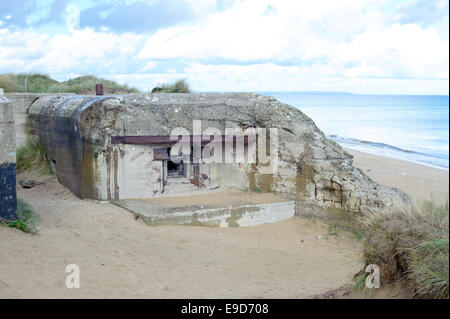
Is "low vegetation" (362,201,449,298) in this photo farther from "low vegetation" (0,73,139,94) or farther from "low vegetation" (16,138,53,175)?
"low vegetation" (0,73,139,94)

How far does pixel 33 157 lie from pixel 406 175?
11.6 metres

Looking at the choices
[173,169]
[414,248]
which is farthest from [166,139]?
[414,248]

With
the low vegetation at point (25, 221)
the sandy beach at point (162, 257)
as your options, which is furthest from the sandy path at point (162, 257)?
the low vegetation at point (25, 221)

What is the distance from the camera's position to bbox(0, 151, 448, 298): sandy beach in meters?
5.09

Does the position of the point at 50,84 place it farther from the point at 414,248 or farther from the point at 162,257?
the point at 414,248

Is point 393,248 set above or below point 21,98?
below

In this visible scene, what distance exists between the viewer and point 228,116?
8.89 metres

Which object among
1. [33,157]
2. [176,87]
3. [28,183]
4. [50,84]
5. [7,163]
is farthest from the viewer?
[50,84]

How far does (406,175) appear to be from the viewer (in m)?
16.3

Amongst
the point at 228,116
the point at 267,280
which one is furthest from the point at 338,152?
the point at 267,280

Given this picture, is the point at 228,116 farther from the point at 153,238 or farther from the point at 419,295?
the point at 419,295

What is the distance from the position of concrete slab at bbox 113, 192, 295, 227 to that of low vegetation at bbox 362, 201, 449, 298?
369cm

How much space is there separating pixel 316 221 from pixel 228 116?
2424 mm

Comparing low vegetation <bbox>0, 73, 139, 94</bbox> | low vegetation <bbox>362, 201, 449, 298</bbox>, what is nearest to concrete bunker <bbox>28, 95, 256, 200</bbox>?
low vegetation <bbox>362, 201, 449, 298</bbox>
